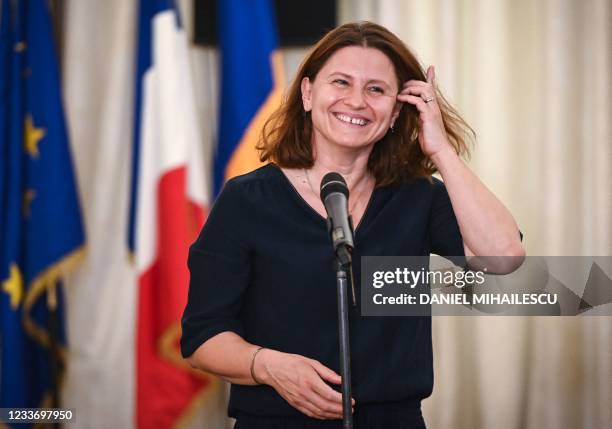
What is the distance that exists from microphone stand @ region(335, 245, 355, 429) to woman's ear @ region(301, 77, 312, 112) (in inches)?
25.2

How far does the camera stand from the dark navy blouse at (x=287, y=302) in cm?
142

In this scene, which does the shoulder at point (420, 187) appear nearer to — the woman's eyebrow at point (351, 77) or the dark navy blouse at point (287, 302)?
the dark navy blouse at point (287, 302)

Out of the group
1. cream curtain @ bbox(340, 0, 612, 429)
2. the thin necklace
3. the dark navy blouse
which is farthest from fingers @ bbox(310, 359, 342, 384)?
cream curtain @ bbox(340, 0, 612, 429)

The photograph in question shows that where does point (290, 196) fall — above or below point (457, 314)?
above

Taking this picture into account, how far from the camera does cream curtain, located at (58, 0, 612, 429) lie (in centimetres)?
312

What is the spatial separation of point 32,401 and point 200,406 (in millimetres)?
719

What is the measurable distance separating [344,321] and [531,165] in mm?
2379

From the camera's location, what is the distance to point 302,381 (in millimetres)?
1290

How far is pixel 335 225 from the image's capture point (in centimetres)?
109

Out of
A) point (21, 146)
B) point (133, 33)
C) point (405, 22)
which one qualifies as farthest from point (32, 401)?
point (405, 22)

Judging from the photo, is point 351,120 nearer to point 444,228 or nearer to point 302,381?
point 444,228

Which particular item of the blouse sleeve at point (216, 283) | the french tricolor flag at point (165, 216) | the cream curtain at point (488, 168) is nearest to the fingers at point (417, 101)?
the blouse sleeve at point (216, 283)

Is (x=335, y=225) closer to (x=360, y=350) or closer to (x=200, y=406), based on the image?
(x=360, y=350)

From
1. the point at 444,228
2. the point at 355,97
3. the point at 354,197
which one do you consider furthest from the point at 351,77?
the point at 444,228
